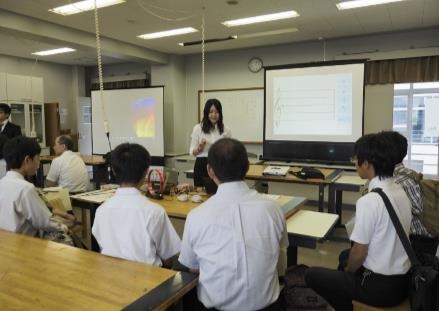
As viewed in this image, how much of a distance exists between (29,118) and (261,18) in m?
5.01

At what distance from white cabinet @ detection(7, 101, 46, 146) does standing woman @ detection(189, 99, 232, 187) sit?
4504 mm

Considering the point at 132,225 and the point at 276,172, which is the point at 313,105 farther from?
the point at 132,225

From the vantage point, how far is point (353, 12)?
4.44 m

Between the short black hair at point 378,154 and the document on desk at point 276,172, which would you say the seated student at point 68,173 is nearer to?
the document on desk at point 276,172

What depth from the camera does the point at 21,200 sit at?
1852 millimetres

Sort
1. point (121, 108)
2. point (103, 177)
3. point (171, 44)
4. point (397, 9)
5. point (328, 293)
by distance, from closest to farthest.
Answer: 1. point (328, 293)
2. point (397, 9)
3. point (103, 177)
4. point (171, 44)
5. point (121, 108)

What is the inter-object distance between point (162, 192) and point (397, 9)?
3698 millimetres

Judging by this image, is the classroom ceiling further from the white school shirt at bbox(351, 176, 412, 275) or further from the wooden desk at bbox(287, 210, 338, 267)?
the white school shirt at bbox(351, 176, 412, 275)

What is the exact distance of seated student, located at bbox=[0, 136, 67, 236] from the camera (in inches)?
73.0

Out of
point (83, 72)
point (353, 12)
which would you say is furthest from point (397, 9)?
point (83, 72)

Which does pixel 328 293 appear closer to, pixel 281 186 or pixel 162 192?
pixel 162 192

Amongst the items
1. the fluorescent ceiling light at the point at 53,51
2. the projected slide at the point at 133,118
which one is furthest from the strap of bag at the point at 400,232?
the fluorescent ceiling light at the point at 53,51

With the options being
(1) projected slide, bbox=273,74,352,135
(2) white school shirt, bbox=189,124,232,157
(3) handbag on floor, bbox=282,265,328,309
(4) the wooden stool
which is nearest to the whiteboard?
(1) projected slide, bbox=273,74,352,135

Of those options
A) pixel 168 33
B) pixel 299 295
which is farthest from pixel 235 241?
pixel 168 33
